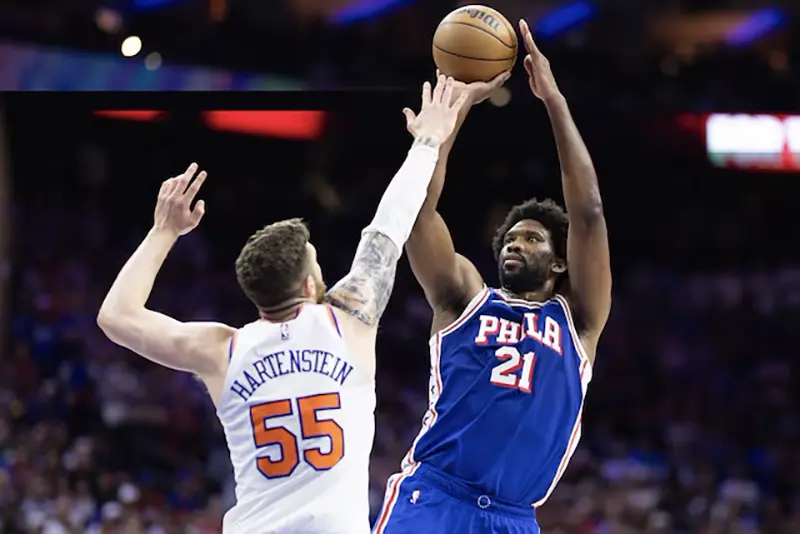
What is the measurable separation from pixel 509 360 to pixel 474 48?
125cm

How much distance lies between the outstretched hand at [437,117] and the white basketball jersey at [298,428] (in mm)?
817

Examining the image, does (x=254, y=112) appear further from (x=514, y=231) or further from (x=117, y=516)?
(x=514, y=231)

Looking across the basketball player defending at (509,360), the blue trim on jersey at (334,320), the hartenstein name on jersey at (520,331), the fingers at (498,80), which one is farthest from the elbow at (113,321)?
the fingers at (498,80)

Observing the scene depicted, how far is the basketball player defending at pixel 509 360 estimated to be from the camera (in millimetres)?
4449

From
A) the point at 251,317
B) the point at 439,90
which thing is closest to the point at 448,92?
the point at 439,90

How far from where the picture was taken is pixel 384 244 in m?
3.67

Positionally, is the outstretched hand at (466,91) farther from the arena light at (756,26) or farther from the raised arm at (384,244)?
the arena light at (756,26)

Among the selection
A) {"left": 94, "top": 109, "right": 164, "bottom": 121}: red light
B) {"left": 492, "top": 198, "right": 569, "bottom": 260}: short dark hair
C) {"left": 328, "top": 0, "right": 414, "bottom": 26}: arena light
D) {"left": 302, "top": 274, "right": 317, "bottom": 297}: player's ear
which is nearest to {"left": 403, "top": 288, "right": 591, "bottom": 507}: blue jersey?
{"left": 492, "top": 198, "right": 569, "bottom": 260}: short dark hair

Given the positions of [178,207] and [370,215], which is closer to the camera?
[178,207]

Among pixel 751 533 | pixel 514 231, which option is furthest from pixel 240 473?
pixel 751 533

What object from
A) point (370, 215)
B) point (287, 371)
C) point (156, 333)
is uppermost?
point (370, 215)

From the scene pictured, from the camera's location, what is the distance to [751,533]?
11016 mm

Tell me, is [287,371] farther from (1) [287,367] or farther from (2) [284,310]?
(2) [284,310]

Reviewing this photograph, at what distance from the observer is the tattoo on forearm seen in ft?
11.8
